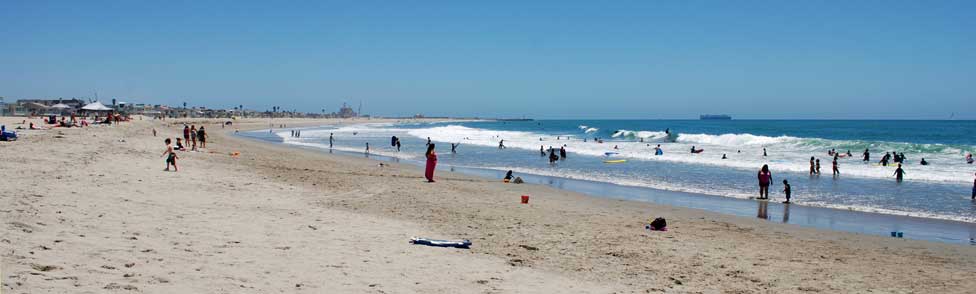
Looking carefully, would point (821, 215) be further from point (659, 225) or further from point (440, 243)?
point (440, 243)

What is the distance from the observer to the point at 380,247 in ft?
27.2

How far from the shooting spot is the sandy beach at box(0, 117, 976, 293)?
244 inches

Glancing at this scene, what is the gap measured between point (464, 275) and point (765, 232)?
23.4 feet

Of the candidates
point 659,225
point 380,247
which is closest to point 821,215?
point 659,225

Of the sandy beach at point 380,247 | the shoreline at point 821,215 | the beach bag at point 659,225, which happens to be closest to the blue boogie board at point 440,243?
the sandy beach at point 380,247

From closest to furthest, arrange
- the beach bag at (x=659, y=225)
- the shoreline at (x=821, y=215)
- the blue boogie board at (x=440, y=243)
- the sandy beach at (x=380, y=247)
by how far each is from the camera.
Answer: the sandy beach at (x=380, y=247)
the blue boogie board at (x=440, y=243)
the beach bag at (x=659, y=225)
the shoreline at (x=821, y=215)

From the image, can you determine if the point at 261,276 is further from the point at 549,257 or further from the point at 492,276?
the point at 549,257

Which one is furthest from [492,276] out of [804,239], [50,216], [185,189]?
[185,189]

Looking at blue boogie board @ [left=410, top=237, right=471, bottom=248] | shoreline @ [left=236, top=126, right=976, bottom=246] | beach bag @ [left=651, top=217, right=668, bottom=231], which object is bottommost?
shoreline @ [left=236, top=126, right=976, bottom=246]

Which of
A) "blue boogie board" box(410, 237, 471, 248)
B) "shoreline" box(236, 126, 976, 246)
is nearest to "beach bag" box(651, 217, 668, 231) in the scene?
"shoreline" box(236, 126, 976, 246)

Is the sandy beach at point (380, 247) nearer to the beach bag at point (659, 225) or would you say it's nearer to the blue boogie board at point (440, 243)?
the blue boogie board at point (440, 243)

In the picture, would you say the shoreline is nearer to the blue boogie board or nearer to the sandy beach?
the sandy beach

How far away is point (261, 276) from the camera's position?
6.28 meters

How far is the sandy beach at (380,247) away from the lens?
619cm
